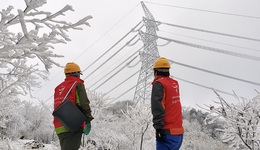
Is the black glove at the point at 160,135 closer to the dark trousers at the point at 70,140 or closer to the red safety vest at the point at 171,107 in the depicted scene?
the red safety vest at the point at 171,107

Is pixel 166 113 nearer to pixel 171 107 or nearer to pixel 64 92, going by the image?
pixel 171 107

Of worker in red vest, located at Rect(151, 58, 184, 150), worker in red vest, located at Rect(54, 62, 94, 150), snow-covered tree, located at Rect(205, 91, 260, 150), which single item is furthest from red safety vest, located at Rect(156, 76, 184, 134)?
worker in red vest, located at Rect(54, 62, 94, 150)

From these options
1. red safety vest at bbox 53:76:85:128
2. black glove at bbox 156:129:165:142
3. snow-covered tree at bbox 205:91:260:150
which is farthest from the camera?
red safety vest at bbox 53:76:85:128

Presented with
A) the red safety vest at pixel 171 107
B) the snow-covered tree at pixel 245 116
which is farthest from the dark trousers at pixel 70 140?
the snow-covered tree at pixel 245 116

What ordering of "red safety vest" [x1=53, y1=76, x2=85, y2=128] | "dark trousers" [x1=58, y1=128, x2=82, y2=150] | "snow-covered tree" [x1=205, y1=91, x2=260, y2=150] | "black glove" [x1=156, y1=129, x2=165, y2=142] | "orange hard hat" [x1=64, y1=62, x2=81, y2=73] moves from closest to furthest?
1. "snow-covered tree" [x1=205, y1=91, x2=260, y2=150]
2. "black glove" [x1=156, y1=129, x2=165, y2=142]
3. "dark trousers" [x1=58, y1=128, x2=82, y2=150]
4. "red safety vest" [x1=53, y1=76, x2=85, y2=128]
5. "orange hard hat" [x1=64, y1=62, x2=81, y2=73]

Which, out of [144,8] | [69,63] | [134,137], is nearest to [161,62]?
[69,63]

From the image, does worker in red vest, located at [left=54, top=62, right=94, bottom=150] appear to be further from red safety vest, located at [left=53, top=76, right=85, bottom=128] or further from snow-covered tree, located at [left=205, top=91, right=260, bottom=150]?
snow-covered tree, located at [left=205, top=91, right=260, bottom=150]

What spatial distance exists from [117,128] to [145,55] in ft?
26.5

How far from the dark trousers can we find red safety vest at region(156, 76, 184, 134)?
1.25 metres

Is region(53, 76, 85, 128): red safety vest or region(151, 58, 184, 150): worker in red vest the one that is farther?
region(53, 76, 85, 128): red safety vest

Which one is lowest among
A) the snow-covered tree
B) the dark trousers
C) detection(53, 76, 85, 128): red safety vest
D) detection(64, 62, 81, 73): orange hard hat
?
the dark trousers

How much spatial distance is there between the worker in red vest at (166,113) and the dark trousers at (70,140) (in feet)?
3.71

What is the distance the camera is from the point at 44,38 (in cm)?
167

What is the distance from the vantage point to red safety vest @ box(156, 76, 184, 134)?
270 centimetres
